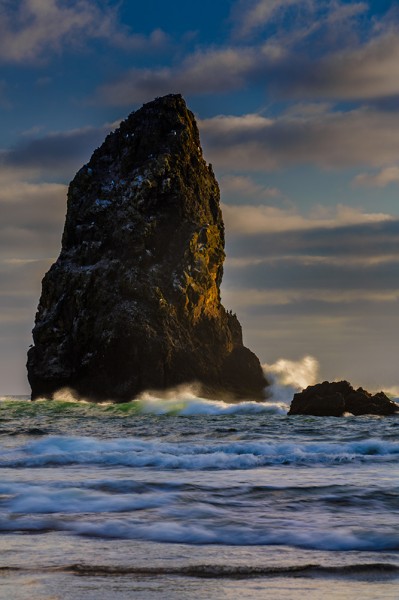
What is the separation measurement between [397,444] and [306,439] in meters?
3.23

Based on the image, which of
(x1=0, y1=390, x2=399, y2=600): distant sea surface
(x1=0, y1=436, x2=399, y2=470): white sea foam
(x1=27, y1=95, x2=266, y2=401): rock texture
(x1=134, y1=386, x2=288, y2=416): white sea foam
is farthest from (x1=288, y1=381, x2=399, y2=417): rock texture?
(x1=27, y1=95, x2=266, y2=401): rock texture

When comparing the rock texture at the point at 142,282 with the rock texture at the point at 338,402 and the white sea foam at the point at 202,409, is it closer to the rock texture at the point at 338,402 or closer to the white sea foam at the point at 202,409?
the white sea foam at the point at 202,409

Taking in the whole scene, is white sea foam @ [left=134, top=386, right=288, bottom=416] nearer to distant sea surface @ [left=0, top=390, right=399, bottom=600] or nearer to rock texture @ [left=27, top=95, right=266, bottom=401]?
rock texture @ [left=27, top=95, right=266, bottom=401]

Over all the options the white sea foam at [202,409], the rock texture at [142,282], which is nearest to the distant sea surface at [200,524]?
the white sea foam at [202,409]

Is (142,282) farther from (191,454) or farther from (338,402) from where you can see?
(191,454)

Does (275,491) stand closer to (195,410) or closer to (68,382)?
(195,410)

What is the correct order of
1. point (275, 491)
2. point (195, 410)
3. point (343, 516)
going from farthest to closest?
point (195, 410)
point (275, 491)
point (343, 516)

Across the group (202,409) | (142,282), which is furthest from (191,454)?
(142,282)

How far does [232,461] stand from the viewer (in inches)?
620

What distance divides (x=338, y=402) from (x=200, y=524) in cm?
3228

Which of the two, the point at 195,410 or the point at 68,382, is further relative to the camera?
the point at 68,382

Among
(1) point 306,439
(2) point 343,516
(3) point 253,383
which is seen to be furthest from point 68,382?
(2) point 343,516

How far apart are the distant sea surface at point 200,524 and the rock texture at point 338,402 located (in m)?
22.7

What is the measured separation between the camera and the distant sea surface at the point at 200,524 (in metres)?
6.23
